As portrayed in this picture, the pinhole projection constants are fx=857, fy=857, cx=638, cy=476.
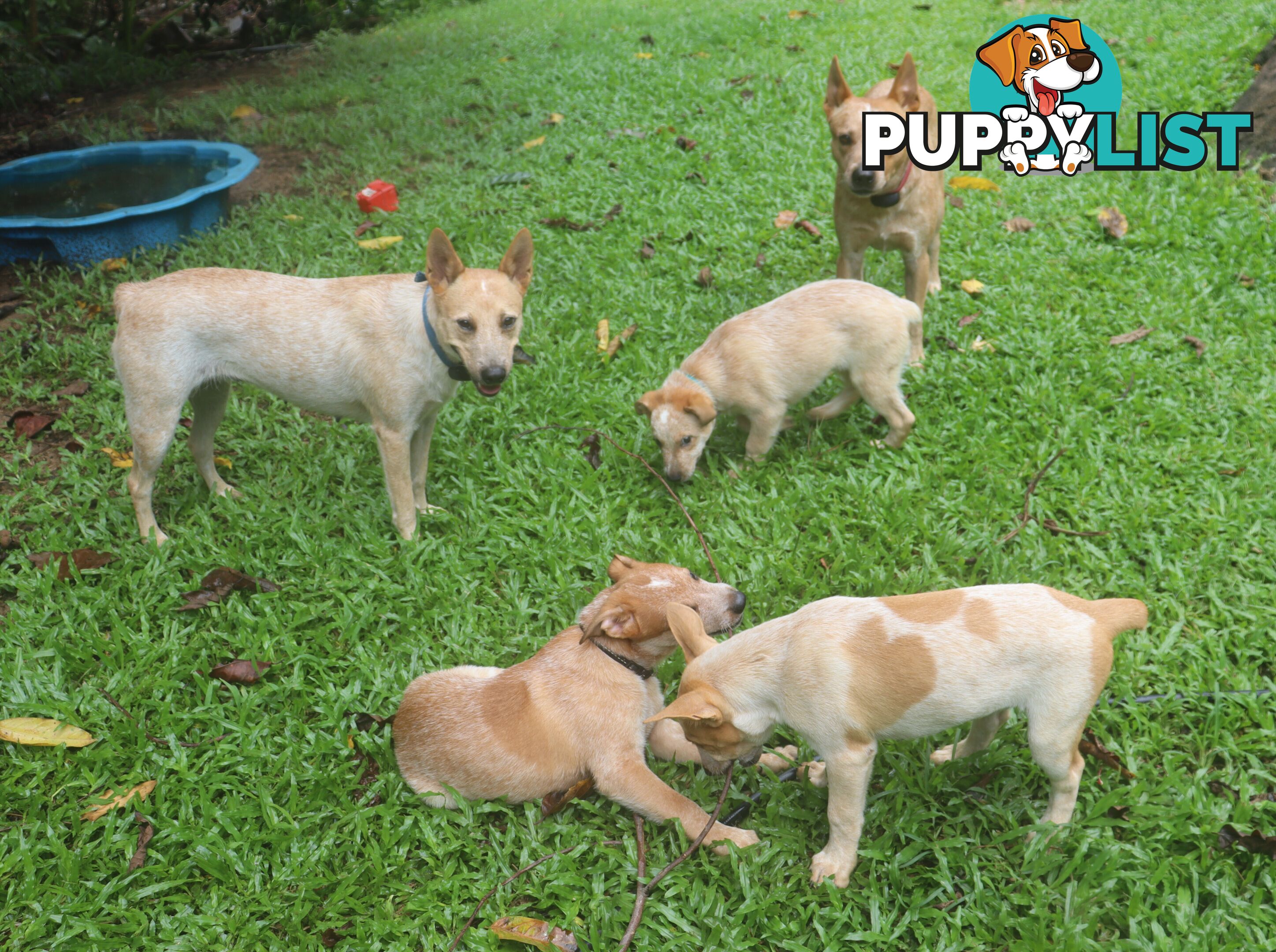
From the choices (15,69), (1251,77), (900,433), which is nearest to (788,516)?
(900,433)

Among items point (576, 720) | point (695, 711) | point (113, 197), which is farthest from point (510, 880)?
point (113, 197)

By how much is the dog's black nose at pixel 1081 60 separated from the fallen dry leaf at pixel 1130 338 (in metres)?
4.97

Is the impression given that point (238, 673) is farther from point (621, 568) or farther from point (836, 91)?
point (836, 91)

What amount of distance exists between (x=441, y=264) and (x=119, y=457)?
2705 millimetres

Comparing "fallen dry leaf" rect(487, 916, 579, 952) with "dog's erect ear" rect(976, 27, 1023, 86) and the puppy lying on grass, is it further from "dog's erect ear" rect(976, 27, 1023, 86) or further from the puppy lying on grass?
"dog's erect ear" rect(976, 27, 1023, 86)

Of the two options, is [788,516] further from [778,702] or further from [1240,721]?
[1240,721]

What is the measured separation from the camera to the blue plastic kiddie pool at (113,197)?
7.04m

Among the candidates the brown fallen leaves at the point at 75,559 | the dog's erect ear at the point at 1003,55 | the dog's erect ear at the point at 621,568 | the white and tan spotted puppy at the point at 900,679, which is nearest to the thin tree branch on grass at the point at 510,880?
the white and tan spotted puppy at the point at 900,679

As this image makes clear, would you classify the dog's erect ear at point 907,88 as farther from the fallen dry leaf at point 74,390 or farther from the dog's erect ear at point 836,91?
the fallen dry leaf at point 74,390

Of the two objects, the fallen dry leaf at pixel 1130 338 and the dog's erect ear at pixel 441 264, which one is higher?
the dog's erect ear at pixel 441 264

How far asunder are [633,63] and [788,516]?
8.86 meters

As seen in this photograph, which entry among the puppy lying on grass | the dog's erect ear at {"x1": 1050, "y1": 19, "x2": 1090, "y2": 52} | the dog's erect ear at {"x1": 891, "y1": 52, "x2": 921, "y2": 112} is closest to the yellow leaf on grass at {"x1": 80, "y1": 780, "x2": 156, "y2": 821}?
the puppy lying on grass

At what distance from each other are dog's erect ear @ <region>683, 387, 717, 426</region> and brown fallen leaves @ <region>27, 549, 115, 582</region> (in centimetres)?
319

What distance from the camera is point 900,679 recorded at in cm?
276
